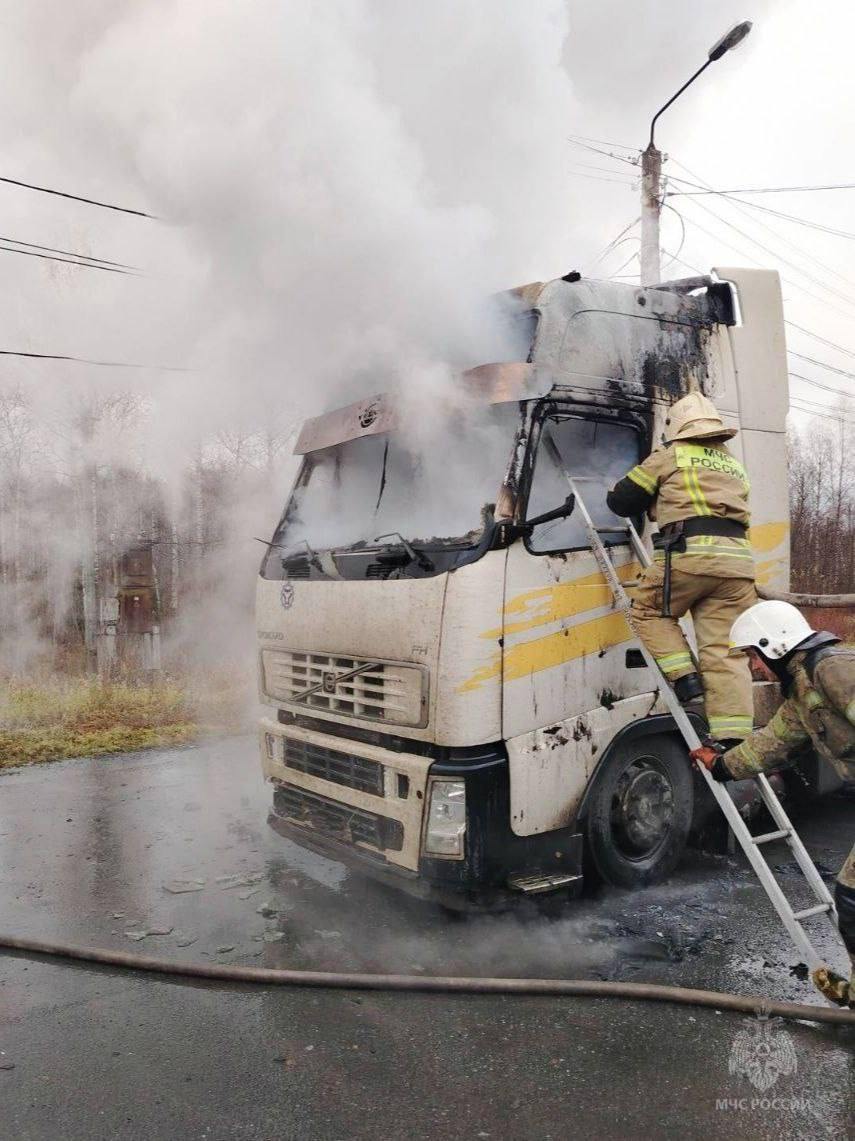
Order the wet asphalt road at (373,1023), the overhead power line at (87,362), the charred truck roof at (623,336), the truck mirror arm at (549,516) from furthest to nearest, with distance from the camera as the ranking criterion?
1. the overhead power line at (87,362)
2. the charred truck roof at (623,336)
3. the truck mirror arm at (549,516)
4. the wet asphalt road at (373,1023)

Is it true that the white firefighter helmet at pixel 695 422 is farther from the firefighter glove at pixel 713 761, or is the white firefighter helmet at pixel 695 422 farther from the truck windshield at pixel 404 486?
the firefighter glove at pixel 713 761

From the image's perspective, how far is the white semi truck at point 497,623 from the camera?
3.51 m

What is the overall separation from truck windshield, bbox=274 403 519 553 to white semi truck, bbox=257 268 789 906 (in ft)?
0.04

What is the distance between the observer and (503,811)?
11.6ft

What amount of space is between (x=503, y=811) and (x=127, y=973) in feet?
5.81

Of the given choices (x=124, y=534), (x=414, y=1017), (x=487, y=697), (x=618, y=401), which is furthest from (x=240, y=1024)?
(x=124, y=534)

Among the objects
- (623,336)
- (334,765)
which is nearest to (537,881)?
(334,765)

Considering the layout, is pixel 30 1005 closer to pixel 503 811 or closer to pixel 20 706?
pixel 503 811

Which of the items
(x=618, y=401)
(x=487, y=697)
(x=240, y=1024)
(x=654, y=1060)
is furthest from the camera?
(x=618, y=401)

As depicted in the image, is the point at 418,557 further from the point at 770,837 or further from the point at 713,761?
the point at 770,837

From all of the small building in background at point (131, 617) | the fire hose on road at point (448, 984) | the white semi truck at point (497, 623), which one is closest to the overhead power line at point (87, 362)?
the white semi truck at point (497, 623)

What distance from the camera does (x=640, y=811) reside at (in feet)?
13.4

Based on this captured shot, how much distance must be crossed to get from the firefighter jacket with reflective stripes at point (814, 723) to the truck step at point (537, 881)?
0.91m

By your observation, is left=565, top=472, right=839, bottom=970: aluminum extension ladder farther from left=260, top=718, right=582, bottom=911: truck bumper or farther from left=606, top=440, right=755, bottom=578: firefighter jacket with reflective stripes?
left=260, top=718, right=582, bottom=911: truck bumper
